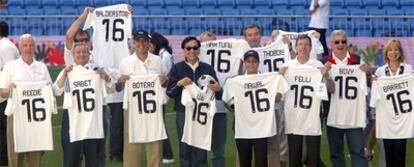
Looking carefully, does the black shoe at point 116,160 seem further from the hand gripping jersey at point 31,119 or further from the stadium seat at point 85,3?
the stadium seat at point 85,3

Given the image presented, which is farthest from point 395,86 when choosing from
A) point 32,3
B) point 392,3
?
point 32,3

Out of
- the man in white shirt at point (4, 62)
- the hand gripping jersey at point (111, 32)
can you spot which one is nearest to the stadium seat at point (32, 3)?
the man in white shirt at point (4, 62)

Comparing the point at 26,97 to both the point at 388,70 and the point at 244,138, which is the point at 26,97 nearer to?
the point at 244,138

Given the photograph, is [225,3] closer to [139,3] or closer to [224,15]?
[139,3]

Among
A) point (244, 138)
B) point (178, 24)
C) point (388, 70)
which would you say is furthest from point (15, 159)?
point (178, 24)

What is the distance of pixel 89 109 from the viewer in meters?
13.8

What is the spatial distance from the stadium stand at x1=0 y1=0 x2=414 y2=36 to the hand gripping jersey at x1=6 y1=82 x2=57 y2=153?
13.0m

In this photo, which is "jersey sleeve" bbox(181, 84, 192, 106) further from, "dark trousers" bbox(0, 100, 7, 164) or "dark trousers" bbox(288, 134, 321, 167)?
"dark trousers" bbox(0, 100, 7, 164)

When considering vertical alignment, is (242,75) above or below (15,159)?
above

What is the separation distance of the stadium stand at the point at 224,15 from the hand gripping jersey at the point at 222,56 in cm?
1197

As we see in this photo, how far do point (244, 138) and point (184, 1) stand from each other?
17872 millimetres

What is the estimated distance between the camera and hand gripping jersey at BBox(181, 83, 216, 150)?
13766 mm

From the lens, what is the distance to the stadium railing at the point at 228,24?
26.9 meters

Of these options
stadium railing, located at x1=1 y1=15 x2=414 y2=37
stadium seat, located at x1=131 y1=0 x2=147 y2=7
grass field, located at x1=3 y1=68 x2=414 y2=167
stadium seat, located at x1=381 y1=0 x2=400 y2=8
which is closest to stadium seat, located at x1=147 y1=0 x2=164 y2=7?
stadium seat, located at x1=131 y1=0 x2=147 y2=7
